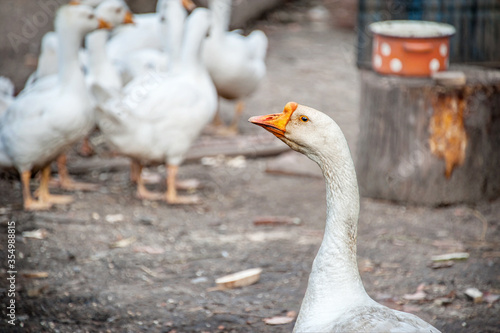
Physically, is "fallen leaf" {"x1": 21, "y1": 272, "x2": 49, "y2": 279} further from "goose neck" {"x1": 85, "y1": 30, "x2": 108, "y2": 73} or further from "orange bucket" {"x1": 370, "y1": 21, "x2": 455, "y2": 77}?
"orange bucket" {"x1": 370, "y1": 21, "x2": 455, "y2": 77}

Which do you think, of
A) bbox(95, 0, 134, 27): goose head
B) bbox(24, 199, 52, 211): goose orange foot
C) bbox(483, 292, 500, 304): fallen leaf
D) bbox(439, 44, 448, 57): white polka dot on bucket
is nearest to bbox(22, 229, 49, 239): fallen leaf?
bbox(24, 199, 52, 211): goose orange foot

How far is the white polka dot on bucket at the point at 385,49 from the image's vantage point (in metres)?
5.03

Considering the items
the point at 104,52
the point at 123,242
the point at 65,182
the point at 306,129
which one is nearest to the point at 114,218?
the point at 123,242

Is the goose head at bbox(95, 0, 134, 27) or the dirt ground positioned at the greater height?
the goose head at bbox(95, 0, 134, 27)

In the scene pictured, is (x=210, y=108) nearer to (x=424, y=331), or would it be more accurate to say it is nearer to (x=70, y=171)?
(x=70, y=171)

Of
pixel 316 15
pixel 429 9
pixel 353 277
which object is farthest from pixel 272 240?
pixel 316 15

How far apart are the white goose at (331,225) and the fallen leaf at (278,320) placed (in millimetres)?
1037

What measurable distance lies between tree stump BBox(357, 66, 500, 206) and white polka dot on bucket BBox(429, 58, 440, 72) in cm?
10

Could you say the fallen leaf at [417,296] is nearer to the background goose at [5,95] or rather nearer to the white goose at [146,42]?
the white goose at [146,42]

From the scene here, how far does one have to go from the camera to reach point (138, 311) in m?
3.65

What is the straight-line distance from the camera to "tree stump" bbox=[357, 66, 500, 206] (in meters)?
4.96

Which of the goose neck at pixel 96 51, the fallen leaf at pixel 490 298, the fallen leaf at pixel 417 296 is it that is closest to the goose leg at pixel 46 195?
the goose neck at pixel 96 51

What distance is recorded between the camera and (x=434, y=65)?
5.02 metres

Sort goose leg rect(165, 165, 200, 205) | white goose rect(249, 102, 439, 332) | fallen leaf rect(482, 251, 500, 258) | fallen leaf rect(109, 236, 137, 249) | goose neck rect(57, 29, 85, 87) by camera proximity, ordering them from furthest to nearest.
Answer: goose leg rect(165, 165, 200, 205) < goose neck rect(57, 29, 85, 87) < fallen leaf rect(109, 236, 137, 249) < fallen leaf rect(482, 251, 500, 258) < white goose rect(249, 102, 439, 332)
